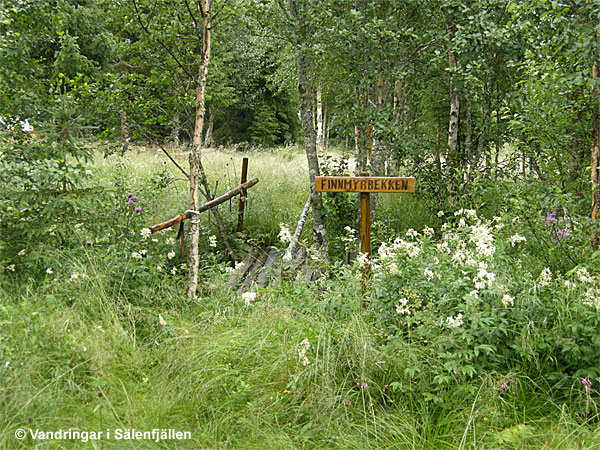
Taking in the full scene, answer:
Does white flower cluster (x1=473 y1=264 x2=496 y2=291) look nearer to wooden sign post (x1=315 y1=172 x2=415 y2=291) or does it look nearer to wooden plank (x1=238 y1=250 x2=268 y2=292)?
wooden sign post (x1=315 y1=172 x2=415 y2=291)

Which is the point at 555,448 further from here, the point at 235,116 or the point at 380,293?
the point at 235,116

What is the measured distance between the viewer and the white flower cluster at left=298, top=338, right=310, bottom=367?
3254 mm

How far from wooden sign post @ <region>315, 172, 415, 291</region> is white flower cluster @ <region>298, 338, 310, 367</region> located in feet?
5.19

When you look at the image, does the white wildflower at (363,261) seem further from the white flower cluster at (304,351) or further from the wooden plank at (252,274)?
the wooden plank at (252,274)

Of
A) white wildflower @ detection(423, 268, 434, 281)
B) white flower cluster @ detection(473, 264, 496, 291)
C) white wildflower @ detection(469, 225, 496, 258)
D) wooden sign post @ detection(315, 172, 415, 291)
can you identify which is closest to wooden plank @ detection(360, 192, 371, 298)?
wooden sign post @ detection(315, 172, 415, 291)

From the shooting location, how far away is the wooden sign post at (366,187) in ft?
15.6

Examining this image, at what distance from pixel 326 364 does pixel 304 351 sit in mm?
180

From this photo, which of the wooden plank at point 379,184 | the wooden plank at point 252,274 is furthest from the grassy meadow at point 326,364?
the wooden plank at point 252,274

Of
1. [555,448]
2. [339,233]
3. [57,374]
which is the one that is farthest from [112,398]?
[339,233]

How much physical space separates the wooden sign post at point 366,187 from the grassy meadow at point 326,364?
19.1 inches

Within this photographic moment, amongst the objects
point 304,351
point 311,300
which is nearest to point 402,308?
point 304,351

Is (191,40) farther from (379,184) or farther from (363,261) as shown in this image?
(363,261)

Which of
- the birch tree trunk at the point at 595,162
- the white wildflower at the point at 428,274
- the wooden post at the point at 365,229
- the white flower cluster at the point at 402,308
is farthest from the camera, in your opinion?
the wooden post at the point at 365,229

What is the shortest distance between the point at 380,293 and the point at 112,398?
6.65ft
